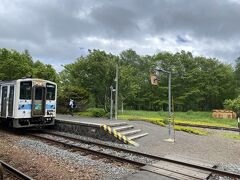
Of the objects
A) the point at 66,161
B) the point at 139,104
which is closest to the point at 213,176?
the point at 66,161

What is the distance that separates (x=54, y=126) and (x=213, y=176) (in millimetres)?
11079

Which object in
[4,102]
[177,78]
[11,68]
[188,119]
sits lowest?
[188,119]

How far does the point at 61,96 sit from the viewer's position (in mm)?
24562

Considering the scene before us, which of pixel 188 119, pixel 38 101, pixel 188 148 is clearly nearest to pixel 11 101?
pixel 38 101

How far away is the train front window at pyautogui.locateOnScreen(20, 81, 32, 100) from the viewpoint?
1360 centimetres

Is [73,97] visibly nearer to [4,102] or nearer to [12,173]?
[4,102]

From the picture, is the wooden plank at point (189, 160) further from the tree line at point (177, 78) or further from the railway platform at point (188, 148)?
the tree line at point (177, 78)

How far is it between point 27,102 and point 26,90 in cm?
65

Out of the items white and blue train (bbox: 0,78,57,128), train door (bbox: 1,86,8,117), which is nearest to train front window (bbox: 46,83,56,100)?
white and blue train (bbox: 0,78,57,128)

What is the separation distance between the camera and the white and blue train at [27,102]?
13469 millimetres

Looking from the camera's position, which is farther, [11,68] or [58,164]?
[11,68]

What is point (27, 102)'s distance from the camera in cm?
1377

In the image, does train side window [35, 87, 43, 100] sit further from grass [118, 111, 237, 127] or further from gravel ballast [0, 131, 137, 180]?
grass [118, 111, 237, 127]

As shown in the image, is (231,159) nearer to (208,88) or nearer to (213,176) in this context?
(213,176)
